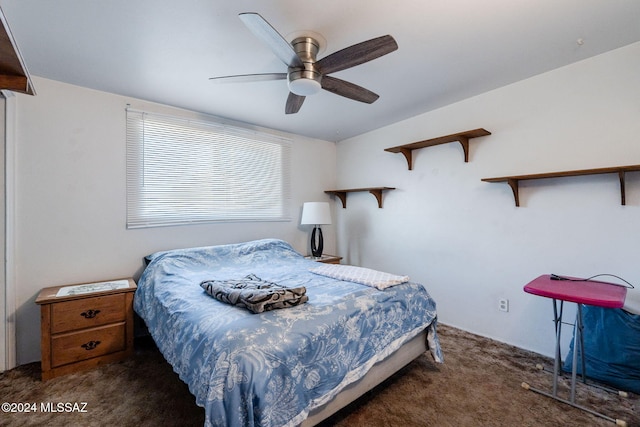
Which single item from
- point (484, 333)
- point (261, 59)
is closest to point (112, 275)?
point (261, 59)

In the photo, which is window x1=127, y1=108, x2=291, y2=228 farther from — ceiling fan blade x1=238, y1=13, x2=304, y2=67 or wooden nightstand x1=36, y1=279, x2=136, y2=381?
ceiling fan blade x1=238, y1=13, x2=304, y2=67

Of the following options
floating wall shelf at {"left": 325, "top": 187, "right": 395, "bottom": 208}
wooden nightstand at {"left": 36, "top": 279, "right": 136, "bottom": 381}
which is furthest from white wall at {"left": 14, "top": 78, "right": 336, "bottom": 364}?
floating wall shelf at {"left": 325, "top": 187, "right": 395, "bottom": 208}

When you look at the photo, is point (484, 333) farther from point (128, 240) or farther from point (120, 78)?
point (120, 78)

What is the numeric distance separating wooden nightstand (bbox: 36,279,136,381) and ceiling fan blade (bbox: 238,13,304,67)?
2.16 meters

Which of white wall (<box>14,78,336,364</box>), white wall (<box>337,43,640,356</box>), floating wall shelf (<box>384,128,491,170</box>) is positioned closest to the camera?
white wall (<box>337,43,640,356</box>)

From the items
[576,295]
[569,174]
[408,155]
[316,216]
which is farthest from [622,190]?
[316,216]

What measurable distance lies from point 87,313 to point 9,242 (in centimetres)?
79

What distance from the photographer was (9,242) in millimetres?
2158

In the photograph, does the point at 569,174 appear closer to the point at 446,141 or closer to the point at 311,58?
the point at 446,141

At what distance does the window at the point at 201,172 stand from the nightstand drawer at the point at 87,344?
93cm

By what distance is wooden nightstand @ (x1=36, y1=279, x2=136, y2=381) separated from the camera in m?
2.05

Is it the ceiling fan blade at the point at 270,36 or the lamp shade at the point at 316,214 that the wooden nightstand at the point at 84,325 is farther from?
the ceiling fan blade at the point at 270,36

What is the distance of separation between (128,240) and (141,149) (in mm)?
880

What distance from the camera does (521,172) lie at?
2459 millimetres
